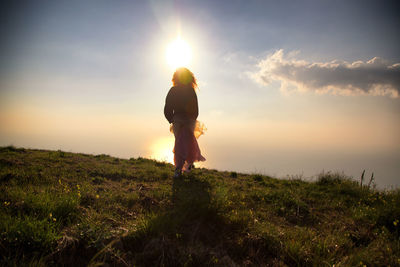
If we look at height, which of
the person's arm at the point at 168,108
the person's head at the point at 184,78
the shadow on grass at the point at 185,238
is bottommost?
the shadow on grass at the point at 185,238

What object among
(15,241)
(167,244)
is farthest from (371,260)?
(15,241)

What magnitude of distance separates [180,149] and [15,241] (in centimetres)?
481

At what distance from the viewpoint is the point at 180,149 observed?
6.69m

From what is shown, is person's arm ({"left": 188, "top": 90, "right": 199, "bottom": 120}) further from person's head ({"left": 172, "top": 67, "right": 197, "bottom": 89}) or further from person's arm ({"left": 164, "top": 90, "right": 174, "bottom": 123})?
person's arm ({"left": 164, "top": 90, "right": 174, "bottom": 123})

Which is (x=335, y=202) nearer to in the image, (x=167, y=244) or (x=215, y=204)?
(x=215, y=204)

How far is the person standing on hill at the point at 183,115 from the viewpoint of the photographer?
6750 mm

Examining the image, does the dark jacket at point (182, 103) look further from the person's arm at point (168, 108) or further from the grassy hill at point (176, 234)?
the grassy hill at point (176, 234)

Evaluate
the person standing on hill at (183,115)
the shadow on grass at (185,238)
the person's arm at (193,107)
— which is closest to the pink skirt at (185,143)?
the person standing on hill at (183,115)

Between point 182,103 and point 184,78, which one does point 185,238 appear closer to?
point 182,103

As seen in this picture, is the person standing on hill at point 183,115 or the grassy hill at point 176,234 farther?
the person standing on hill at point 183,115

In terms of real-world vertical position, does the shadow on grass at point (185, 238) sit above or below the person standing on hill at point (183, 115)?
below

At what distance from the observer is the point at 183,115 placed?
272 inches

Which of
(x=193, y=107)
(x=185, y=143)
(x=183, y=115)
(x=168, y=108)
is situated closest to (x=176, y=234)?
(x=185, y=143)

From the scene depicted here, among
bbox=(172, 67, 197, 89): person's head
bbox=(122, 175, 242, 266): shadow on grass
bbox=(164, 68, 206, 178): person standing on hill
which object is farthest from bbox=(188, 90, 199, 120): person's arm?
bbox=(122, 175, 242, 266): shadow on grass
